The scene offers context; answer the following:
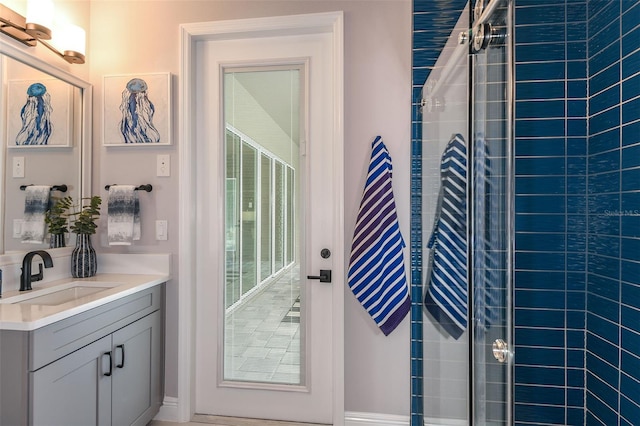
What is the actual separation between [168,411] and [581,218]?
222 centimetres

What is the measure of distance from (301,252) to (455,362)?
42.4 inches

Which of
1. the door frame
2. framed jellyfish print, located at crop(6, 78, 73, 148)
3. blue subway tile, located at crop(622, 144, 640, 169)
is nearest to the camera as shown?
blue subway tile, located at crop(622, 144, 640, 169)

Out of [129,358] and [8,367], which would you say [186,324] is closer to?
[129,358]

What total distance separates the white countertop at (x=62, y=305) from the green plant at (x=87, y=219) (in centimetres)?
26

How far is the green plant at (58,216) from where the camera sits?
6.73 ft

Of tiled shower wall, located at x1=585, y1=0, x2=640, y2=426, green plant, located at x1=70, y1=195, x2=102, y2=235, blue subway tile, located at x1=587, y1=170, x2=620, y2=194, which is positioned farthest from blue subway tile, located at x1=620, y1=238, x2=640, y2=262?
green plant, located at x1=70, y1=195, x2=102, y2=235

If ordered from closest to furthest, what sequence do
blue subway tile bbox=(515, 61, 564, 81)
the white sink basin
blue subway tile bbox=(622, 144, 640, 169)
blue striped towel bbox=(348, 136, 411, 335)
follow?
blue subway tile bbox=(515, 61, 564, 81) → blue subway tile bbox=(622, 144, 640, 169) → the white sink basin → blue striped towel bbox=(348, 136, 411, 335)

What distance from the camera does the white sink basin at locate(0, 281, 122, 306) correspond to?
1740 mm

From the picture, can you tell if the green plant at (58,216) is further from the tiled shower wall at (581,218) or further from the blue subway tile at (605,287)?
the blue subway tile at (605,287)

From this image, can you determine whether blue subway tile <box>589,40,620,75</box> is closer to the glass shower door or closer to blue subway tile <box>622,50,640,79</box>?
blue subway tile <box>622,50,640,79</box>

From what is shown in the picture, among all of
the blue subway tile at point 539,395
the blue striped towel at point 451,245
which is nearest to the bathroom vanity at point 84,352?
the blue striped towel at point 451,245

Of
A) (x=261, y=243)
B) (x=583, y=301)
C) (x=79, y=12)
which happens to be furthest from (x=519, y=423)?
(x=79, y=12)

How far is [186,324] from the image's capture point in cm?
223

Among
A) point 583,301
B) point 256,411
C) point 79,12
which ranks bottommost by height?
point 256,411
